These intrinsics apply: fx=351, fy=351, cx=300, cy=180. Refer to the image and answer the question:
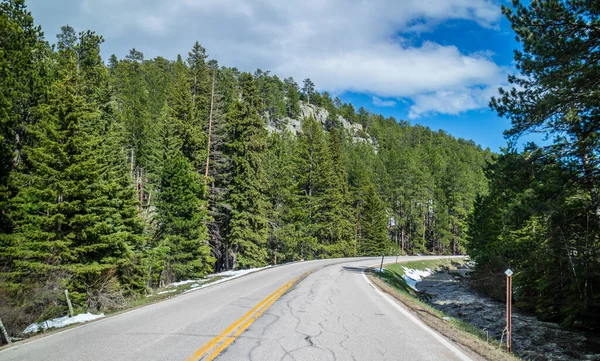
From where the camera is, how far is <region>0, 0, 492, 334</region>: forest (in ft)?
43.6

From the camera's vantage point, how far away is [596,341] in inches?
440

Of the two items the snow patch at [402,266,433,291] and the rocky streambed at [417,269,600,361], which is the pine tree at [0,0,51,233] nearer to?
the rocky streambed at [417,269,600,361]

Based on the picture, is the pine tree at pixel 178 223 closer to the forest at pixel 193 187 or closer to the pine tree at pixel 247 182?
the forest at pixel 193 187

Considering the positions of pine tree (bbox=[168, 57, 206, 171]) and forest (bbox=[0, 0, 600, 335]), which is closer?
forest (bbox=[0, 0, 600, 335])

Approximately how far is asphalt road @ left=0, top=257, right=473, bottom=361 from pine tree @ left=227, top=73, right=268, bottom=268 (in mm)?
18995

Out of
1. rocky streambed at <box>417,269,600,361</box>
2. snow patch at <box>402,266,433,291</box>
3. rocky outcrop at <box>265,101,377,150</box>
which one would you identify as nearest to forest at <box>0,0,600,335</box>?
rocky streambed at <box>417,269,600,361</box>

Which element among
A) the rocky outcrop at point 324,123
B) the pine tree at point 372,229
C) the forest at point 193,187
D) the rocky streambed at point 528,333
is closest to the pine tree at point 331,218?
the forest at point 193,187

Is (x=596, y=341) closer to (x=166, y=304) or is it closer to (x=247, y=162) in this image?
(x=166, y=304)

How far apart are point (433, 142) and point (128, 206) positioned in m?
134

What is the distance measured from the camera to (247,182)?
2923cm

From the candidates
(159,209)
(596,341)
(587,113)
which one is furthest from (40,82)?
(596,341)

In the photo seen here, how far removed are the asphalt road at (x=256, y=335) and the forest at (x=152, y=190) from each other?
4.00 m

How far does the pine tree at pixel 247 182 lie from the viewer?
28734 millimetres

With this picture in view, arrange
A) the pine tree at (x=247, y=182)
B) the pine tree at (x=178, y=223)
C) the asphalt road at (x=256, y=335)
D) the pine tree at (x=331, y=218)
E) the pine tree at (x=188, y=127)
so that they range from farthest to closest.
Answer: the pine tree at (x=331, y=218) < the pine tree at (x=247, y=182) < the pine tree at (x=188, y=127) < the pine tree at (x=178, y=223) < the asphalt road at (x=256, y=335)
